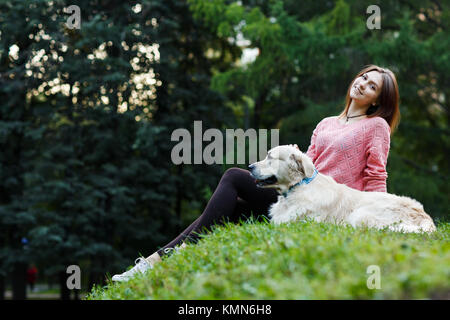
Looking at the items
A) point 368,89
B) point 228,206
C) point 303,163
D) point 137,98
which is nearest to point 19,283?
point 137,98

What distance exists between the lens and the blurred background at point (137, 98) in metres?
12.6

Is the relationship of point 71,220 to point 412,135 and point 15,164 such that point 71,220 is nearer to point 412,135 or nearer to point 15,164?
point 15,164

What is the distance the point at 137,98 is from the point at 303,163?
1139 cm

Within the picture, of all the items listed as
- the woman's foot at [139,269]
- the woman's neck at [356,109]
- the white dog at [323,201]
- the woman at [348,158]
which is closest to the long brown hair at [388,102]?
the woman at [348,158]

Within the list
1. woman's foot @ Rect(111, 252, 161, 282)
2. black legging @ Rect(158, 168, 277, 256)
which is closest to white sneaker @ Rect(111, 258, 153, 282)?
woman's foot @ Rect(111, 252, 161, 282)

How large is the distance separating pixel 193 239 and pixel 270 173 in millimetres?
926

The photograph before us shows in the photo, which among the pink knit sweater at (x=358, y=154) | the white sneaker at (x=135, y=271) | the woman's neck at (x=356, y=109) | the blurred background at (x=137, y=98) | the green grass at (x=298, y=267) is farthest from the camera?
the blurred background at (x=137, y=98)

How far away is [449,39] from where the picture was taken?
41.9ft

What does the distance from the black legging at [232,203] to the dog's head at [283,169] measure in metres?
0.13

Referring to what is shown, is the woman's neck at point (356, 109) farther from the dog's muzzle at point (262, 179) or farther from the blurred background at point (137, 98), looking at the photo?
the blurred background at point (137, 98)

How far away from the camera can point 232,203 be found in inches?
165

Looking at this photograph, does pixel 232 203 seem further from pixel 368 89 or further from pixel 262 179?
pixel 368 89

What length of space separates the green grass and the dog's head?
579mm
